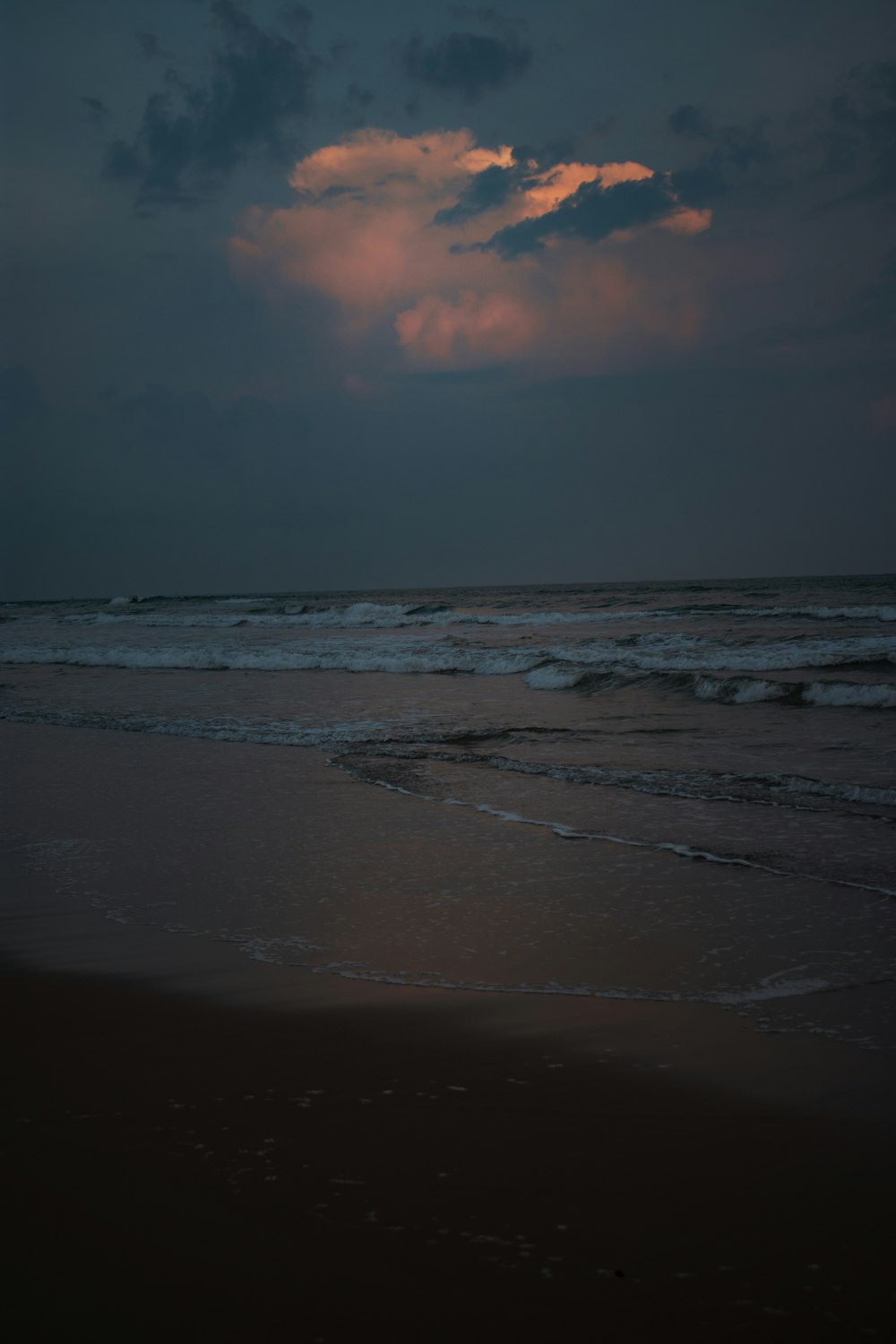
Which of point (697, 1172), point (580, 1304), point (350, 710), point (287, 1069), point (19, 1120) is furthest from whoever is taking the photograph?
point (350, 710)

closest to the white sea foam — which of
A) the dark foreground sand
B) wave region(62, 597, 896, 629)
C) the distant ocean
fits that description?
the distant ocean

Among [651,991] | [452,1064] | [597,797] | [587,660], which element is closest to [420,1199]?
[452,1064]

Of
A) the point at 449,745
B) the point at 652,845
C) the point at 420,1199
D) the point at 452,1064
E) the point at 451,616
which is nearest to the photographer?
the point at 420,1199

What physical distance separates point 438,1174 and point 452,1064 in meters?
0.63

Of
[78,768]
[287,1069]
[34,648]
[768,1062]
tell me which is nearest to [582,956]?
[768,1062]

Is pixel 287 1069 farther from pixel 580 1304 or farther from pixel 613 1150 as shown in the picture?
pixel 580 1304

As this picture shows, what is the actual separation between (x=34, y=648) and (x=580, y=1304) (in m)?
27.1

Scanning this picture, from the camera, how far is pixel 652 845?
5.55 metres

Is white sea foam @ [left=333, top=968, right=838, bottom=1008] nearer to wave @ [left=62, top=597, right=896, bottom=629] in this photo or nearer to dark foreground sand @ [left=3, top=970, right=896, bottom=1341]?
dark foreground sand @ [left=3, top=970, right=896, bottom=1341]

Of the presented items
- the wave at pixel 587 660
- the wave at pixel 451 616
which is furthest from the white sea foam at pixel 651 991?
the wave at pixel 451 616

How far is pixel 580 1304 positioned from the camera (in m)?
1.73

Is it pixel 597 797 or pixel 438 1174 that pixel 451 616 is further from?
pixel 438 1174

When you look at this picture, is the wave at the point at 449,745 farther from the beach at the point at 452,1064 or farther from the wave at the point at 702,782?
the beach at the point at 452,1064

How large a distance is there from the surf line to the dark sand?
6.24ft
